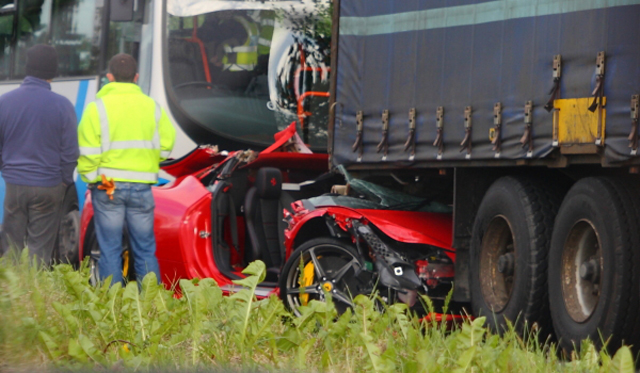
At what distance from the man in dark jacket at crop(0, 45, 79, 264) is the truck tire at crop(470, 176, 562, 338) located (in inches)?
150

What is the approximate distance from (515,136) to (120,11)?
5478mm

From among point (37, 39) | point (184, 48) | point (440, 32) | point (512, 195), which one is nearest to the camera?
point (512, 195)

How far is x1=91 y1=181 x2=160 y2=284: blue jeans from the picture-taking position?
848 centimetres

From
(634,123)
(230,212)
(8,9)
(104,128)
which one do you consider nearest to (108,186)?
(104,128)

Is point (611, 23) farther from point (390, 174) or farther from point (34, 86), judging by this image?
point (34, 86)

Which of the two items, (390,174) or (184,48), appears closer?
(390,174)

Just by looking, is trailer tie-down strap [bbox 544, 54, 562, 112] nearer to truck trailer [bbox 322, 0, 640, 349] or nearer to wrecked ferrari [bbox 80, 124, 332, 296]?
truck trailer [bbox 322, 0, 640, 349]

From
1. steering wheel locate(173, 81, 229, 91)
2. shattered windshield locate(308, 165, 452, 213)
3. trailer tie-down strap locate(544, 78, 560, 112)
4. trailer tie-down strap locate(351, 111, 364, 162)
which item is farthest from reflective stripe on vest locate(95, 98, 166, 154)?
trailer tie-down strap locate(544, 78, 560, 112)

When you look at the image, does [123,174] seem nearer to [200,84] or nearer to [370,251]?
[370,251]

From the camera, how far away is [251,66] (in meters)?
11.0

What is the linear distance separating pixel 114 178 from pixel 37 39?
552cm

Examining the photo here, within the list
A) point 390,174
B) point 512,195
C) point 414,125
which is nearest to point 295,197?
point 390,174

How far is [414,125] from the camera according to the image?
296 inches

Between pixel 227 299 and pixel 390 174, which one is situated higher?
pixel 390 174
